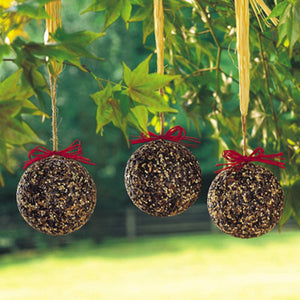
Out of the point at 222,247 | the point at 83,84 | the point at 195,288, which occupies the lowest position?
the point at 222,247

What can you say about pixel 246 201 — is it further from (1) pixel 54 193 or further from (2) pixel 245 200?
(1) pixel 54 193

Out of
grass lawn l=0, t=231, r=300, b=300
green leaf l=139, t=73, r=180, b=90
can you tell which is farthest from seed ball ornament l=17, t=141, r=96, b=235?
grass lawn l=0, t=231, r=300, b=300

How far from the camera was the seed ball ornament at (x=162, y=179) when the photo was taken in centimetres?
107

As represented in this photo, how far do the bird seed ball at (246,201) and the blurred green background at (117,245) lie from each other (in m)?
5.01

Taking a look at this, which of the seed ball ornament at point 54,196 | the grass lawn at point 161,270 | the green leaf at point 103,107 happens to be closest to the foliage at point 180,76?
the green leaf at point 103,107

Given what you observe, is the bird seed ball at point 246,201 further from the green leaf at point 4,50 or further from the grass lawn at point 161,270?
the grass lawn at point 161,270

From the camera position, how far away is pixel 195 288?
20.8 ft

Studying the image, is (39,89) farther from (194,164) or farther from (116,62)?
(116,62)

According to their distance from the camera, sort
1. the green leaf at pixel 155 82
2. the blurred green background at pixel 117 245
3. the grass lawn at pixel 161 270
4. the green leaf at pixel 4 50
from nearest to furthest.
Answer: the green leaf at pixel 4 50, the green leaf at pixel 155 82, the grass lawn at pixel 161 270, the blurred green background at pixel 117 245

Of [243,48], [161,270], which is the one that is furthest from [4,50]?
[161,270]

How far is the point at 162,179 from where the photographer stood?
1.06m

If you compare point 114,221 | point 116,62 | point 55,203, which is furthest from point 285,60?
point 114,221

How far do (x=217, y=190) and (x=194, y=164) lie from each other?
83 millimetres

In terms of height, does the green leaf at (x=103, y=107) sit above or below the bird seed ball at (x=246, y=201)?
above
